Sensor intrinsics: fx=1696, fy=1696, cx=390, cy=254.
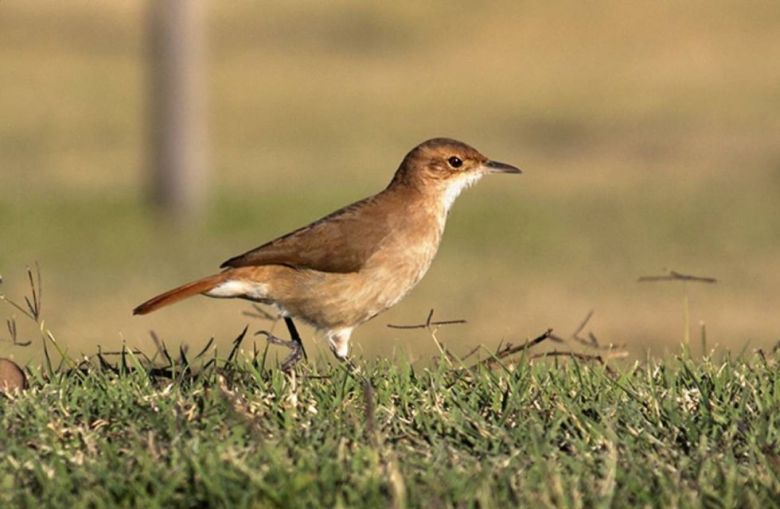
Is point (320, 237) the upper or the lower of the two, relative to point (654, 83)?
upper

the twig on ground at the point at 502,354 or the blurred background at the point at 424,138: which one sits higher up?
the twig on ground at the point at 502,354

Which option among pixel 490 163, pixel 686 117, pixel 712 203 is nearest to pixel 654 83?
pixel 686 117

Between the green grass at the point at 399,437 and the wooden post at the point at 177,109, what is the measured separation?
15296 mm

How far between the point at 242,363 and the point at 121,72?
34227mm

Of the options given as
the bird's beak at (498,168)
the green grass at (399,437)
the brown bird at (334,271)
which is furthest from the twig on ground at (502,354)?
the bird's beak at (498,168)

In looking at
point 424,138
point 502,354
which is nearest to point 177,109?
point 424,138

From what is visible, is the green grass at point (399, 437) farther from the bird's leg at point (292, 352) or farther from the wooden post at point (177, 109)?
the wooden post at point (177, 109)

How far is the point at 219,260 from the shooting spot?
1786cm

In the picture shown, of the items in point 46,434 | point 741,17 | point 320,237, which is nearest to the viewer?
point 46,434

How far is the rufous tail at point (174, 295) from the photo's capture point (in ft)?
23.4

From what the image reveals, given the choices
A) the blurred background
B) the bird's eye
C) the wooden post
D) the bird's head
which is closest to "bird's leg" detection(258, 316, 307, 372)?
the blurred background

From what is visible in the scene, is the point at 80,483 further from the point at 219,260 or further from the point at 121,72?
the point at 121,72

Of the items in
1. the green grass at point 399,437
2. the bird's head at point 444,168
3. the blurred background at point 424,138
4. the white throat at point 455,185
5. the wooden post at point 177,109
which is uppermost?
the bird's head at point 444,168

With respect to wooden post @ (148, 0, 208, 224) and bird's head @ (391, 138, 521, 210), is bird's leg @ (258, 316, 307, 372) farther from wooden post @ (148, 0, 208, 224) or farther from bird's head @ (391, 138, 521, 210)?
wooden post @ (148, 0, 208, 224)
